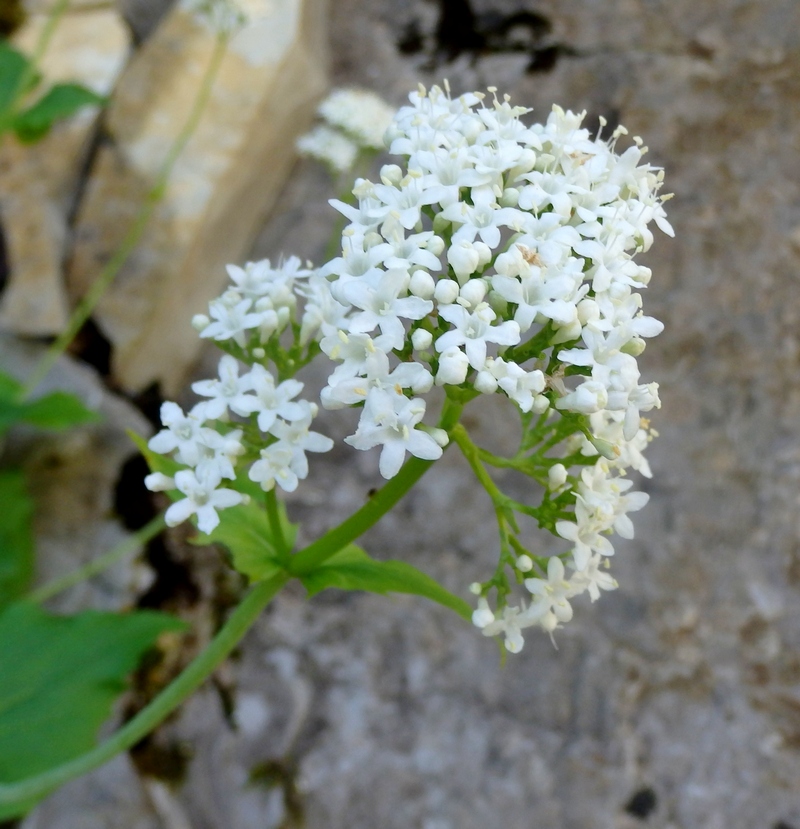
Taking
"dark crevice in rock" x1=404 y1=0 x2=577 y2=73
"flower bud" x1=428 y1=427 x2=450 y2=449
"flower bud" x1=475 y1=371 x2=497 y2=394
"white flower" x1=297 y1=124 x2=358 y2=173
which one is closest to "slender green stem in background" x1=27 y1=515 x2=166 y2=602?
"white flower" x1=297 y1=124 x2=358 y2=173

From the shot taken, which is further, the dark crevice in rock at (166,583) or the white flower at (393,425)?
the dark crevice in rock at (166,583)

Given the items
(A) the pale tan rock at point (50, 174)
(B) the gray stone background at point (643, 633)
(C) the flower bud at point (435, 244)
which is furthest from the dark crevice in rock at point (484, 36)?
(C) the flower bud at point (435, 244)

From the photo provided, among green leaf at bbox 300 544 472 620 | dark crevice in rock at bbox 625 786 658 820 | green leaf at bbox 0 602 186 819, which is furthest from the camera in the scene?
dark crevice in rock at bbox 625 786 658 820

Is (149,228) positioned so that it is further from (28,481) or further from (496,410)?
(496,410)

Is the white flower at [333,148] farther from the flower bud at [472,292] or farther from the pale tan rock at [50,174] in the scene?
the flower bud at [472,292]

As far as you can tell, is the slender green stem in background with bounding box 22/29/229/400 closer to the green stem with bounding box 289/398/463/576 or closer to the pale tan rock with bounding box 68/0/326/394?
the pale tan rock with bounding box 68/0/326/394

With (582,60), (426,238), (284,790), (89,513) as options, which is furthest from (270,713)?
(582,60)
